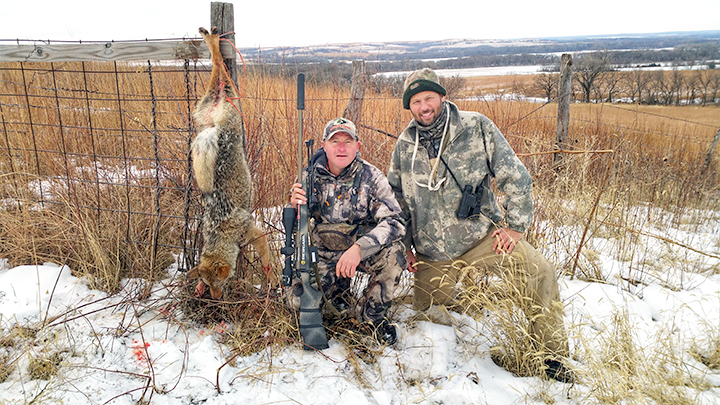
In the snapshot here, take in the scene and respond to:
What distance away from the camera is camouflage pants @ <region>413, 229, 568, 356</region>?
2523 mm

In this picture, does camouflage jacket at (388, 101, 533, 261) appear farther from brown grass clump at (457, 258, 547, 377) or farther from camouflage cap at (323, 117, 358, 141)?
camouflage cap at (323, 117, 358, 141)

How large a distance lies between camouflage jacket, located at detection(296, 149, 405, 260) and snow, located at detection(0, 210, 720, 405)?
2.57ft

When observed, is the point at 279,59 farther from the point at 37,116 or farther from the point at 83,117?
the point at 37,116

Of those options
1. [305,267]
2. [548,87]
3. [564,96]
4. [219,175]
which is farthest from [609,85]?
[219,175]

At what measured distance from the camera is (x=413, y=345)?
2.80 metres

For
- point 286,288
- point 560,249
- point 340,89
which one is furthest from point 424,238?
point 340,89

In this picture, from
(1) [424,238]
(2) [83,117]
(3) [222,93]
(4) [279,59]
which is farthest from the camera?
(2) [83,117]

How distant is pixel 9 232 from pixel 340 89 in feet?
14.2

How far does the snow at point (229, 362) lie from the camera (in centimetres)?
225

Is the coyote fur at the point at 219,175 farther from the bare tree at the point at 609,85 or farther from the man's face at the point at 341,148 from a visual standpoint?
the bare tree at the point at 609,85

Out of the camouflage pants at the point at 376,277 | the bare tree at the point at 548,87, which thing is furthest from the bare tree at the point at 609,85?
the camouflage pants at the point at 376,277

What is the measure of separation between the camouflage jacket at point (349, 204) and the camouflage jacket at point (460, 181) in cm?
28

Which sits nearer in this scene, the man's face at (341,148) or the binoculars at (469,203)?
the man's face at (341,148)

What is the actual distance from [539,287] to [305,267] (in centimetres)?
161
